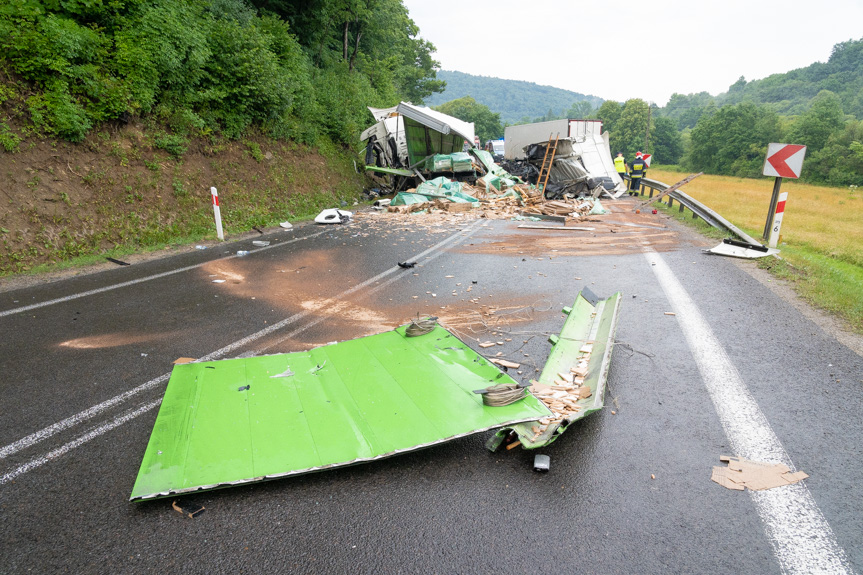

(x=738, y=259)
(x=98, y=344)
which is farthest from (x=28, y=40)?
(x=738, y=259)

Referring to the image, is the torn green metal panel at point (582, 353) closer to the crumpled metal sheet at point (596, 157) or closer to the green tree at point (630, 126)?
the crumpled metal sheet at point (596, 157)

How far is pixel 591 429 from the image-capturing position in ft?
9.86

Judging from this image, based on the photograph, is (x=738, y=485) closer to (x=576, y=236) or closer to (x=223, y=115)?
(x=576, y=236)

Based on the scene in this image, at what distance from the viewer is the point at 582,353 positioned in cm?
394

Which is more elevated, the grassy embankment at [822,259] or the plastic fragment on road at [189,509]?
the grassy embankment at [822,259]

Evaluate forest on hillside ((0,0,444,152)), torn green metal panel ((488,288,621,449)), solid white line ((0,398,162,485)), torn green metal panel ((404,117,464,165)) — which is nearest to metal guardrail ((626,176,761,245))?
torn green metal panel ((488,288,621,449))

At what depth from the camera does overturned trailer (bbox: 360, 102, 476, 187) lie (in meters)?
16.5

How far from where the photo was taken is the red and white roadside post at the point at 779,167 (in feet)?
26.7

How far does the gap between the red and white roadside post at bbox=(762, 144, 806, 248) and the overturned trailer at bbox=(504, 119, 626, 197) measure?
7.82 m

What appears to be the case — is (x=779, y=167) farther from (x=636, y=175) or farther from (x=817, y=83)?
(x=817, y=83)

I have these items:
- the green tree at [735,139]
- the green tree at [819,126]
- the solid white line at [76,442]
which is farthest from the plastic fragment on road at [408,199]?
the green tree at [735,139]

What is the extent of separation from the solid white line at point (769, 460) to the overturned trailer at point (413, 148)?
42.4 feet

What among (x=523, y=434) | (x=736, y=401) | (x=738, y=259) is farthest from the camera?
(x=738, y=259)

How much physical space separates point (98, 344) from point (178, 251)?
4492 mm
